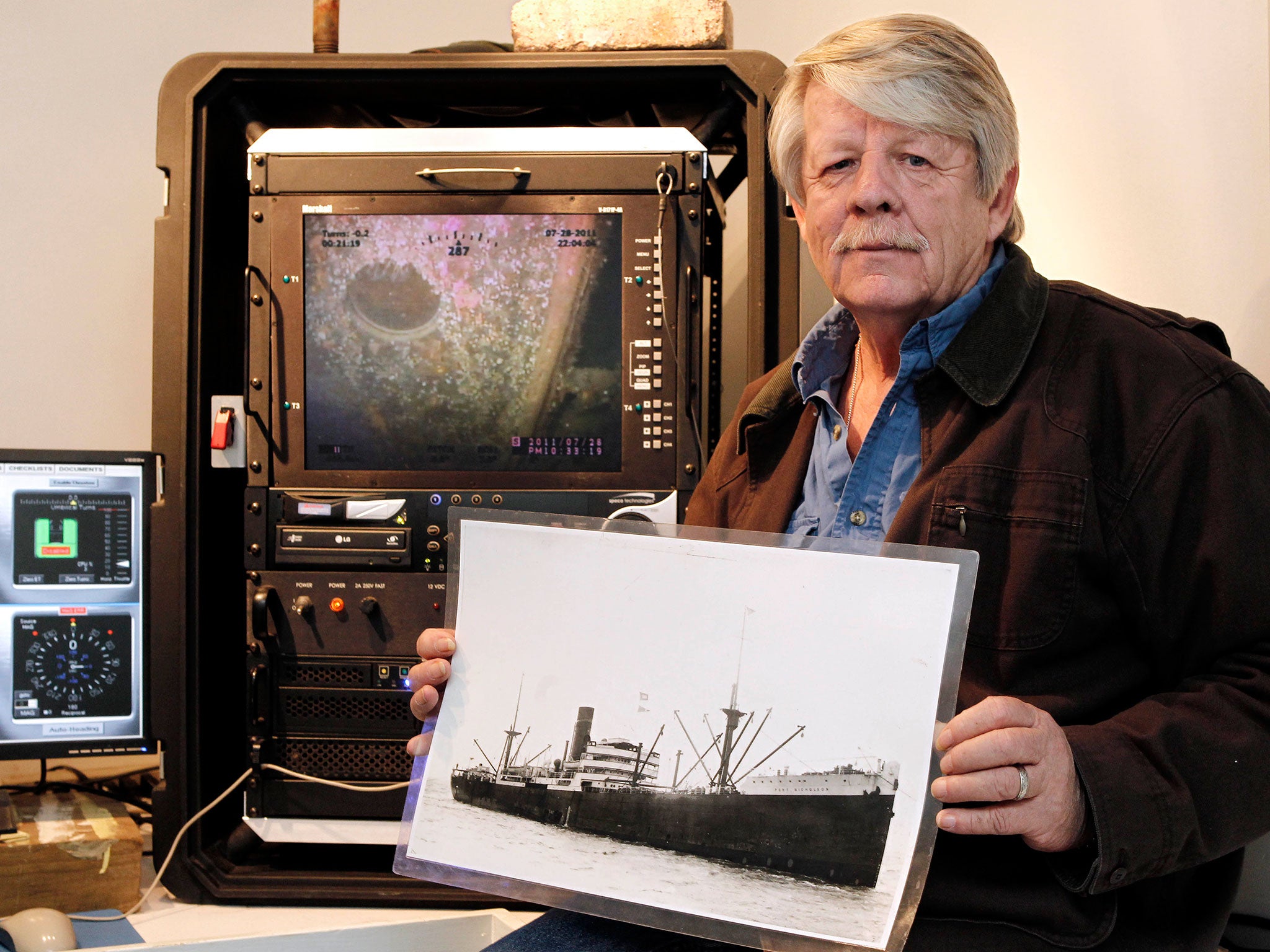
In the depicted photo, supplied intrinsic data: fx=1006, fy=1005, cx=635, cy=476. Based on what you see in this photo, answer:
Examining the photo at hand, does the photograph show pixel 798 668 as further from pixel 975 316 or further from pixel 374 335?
pixel 374 335

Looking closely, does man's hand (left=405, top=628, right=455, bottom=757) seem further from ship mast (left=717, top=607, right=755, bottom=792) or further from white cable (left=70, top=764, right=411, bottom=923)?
white cable (left=70, top=764, right=411, bottom=923)

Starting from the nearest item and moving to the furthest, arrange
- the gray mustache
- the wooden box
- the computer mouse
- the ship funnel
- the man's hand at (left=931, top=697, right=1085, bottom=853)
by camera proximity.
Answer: the man's hand at (left=931, top=697, right=1085, bottom=853) < the ship funnel < the gray mustache < the computer mouse < the wooden box

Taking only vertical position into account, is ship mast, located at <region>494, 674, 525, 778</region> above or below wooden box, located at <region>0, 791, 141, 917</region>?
above

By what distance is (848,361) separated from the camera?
1.12 metres

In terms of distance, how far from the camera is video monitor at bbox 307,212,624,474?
1.33m

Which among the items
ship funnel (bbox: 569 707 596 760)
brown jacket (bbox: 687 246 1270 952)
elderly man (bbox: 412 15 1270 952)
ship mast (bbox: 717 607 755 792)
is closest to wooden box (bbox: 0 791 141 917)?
elderly man (bbox: 412 15 1270 952)

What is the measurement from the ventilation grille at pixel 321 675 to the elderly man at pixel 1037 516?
466mm

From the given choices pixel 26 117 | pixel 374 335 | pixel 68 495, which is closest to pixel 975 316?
pixel 374 335

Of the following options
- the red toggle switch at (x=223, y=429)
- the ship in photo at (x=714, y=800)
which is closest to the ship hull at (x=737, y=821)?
the ship in photo at (x=714, y=800)

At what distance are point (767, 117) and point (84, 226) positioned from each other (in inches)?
49.3

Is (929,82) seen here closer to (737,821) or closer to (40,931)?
(737,821)

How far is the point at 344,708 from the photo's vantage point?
1.34 metres

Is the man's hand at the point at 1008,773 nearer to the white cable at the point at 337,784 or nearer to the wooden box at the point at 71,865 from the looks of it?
the white cable at the point at 337,784

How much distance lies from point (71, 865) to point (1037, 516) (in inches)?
45.8
